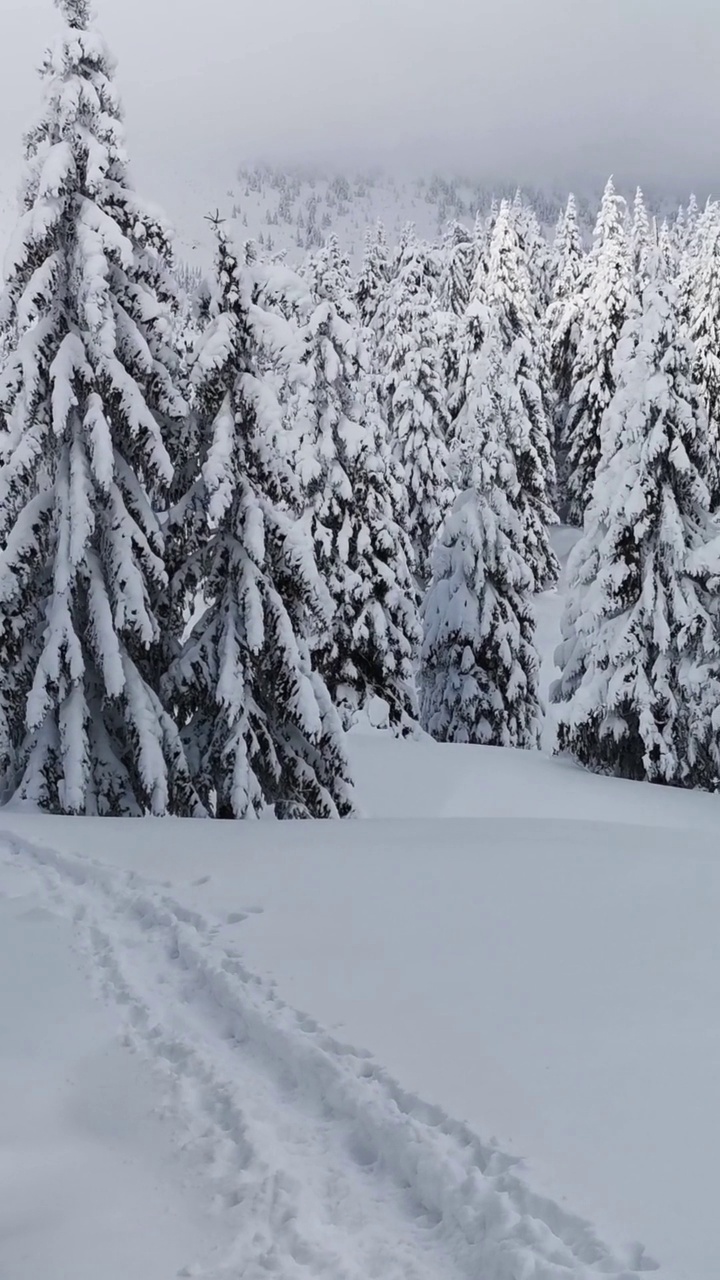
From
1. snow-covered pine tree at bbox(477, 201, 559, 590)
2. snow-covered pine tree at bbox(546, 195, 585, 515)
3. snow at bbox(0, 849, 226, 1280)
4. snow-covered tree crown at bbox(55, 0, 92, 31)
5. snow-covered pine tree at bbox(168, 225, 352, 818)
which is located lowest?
snow at bbox(0, 849, 226, 1280)

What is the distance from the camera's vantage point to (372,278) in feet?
152

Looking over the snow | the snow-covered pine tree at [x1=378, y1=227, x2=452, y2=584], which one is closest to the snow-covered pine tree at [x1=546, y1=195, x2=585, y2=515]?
the snow-covered pine tree at [x1=378, y1=227, x2=452, y2=584]

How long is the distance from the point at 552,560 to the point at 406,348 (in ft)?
44.1

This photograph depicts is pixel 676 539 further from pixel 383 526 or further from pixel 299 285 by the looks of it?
pixel 299 285

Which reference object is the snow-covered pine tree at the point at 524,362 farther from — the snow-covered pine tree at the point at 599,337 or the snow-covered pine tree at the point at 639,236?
the snow-covered pine tree at the point at 639,236

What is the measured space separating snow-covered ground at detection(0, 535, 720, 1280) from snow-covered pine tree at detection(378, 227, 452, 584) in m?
24.2

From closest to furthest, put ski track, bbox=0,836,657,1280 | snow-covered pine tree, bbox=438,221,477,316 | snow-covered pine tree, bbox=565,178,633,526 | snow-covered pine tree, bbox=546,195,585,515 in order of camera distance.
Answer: ski track, bbox=0,836,657,1280
snow-covered pine tree, bbox=565,178,633,526
snow-covered pine tree, bbox=546,195,585,515
snow-covered pine tree, bbox=438,221,477,316

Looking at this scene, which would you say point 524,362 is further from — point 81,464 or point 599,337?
point 81,464

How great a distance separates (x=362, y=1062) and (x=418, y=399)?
29.1 m

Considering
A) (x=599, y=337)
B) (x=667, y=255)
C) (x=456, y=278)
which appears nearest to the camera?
(x=599, y=337)

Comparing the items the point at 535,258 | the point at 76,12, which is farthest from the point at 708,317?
the point at 76,12

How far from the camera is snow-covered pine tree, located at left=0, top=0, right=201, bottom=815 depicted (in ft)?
42.8

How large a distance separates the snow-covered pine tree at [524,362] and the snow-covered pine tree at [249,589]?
2290 cm

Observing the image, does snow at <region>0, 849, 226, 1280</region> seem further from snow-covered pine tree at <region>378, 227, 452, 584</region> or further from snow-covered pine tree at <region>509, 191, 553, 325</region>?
snow-covered pine tree at <region>509, 191, 553, 325</region>
